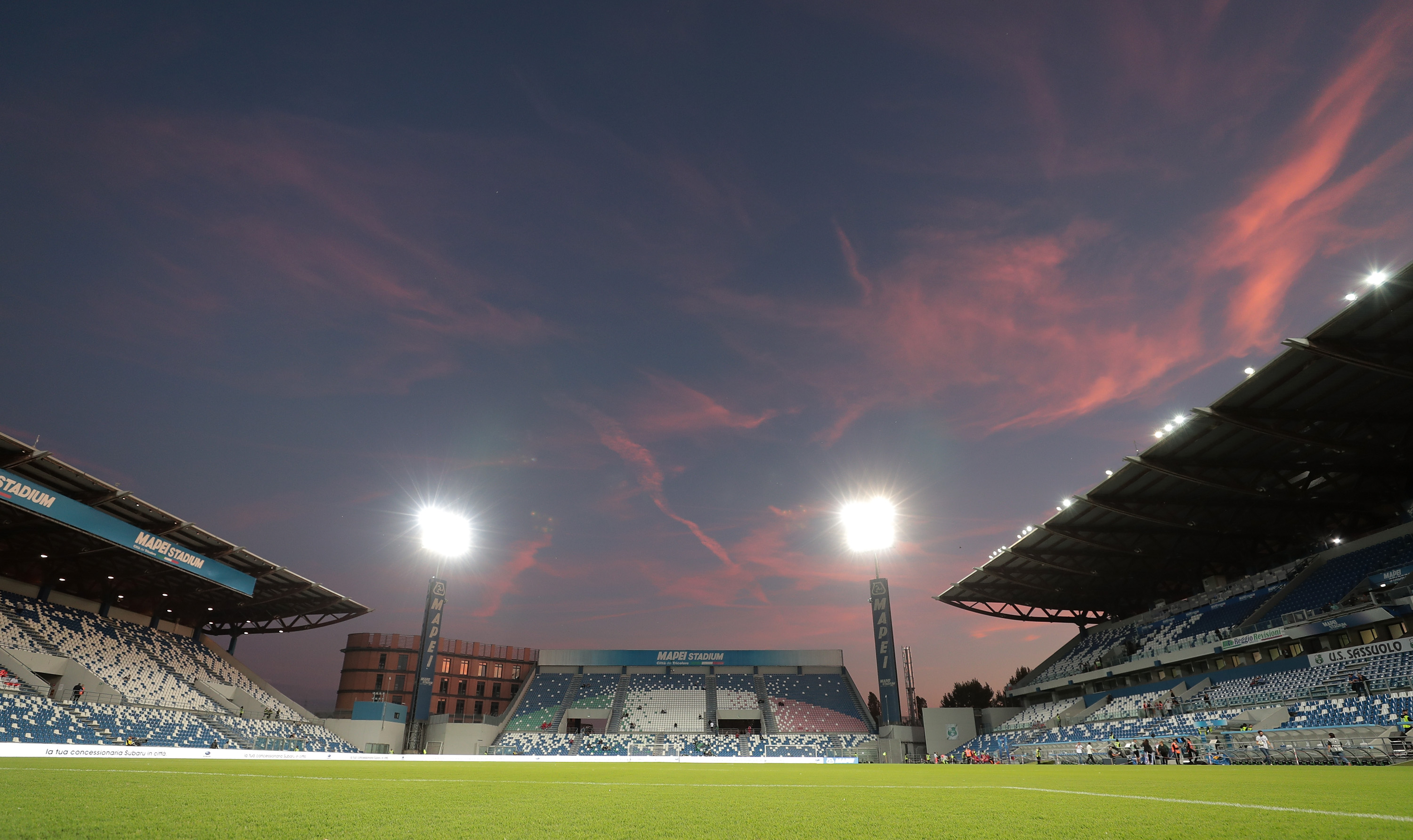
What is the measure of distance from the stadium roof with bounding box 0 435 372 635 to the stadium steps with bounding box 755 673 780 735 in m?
36.1

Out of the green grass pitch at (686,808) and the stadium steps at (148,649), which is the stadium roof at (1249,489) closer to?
the green grass pitch at (686,808)

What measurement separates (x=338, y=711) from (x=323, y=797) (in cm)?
5856

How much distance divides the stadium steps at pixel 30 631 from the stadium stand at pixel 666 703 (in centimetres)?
4077

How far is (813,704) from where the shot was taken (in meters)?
66.8

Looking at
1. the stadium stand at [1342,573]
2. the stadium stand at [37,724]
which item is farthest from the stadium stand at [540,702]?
the stadium stand at [1342,573]

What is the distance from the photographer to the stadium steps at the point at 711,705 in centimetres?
6341

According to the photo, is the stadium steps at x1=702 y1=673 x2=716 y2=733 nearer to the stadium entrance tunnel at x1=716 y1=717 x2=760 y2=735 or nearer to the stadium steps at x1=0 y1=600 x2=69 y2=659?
the stadium entrance tunnel at x1=716 y1=717 x2=760 y2=735

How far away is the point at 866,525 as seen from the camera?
57656 mm

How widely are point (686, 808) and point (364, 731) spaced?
5444 cm

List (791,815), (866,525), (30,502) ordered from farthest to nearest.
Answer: (866,525) → (30,502) → (791,815)

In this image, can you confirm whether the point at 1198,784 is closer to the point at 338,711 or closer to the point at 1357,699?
the point at 1357,699

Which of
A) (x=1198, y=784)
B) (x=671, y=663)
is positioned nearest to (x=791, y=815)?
(x=1198, y=784)

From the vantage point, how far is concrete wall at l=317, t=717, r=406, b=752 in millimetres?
52594

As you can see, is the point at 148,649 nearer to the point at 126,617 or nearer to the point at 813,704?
the point at 126,617
